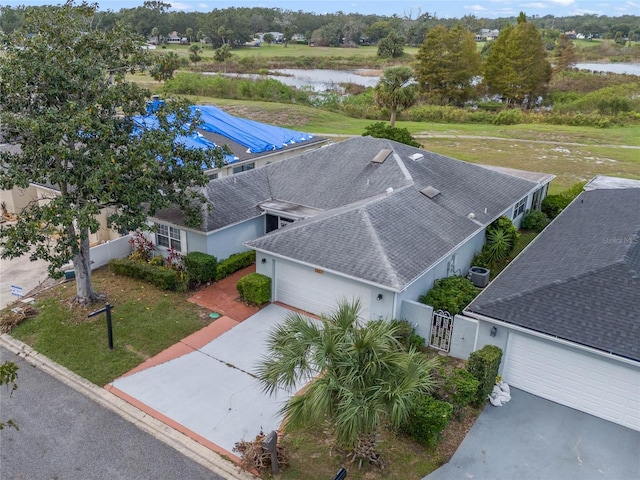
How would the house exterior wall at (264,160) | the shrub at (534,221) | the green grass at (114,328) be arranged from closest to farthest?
the green grass at (114,328) → the shrub at (534,221) → the house exterior wall at (264,160)

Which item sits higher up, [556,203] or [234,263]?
[556,203]

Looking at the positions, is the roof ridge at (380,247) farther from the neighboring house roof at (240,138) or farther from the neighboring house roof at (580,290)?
the neighboring house roof at (240,138)

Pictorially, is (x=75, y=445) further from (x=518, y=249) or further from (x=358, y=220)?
(x=518, y=249)

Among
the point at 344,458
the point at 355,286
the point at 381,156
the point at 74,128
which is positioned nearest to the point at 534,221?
the point at 381,156

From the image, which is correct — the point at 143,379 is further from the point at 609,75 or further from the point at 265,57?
the point at 265,57

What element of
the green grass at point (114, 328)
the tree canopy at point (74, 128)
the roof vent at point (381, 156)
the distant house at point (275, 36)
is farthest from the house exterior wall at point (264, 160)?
the distant house at point (275, 36)

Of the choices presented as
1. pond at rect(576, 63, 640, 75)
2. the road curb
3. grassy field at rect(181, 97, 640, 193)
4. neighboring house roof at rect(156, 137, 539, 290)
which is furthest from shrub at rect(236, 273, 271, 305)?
pond at rect(576, 63, 640, 75)
